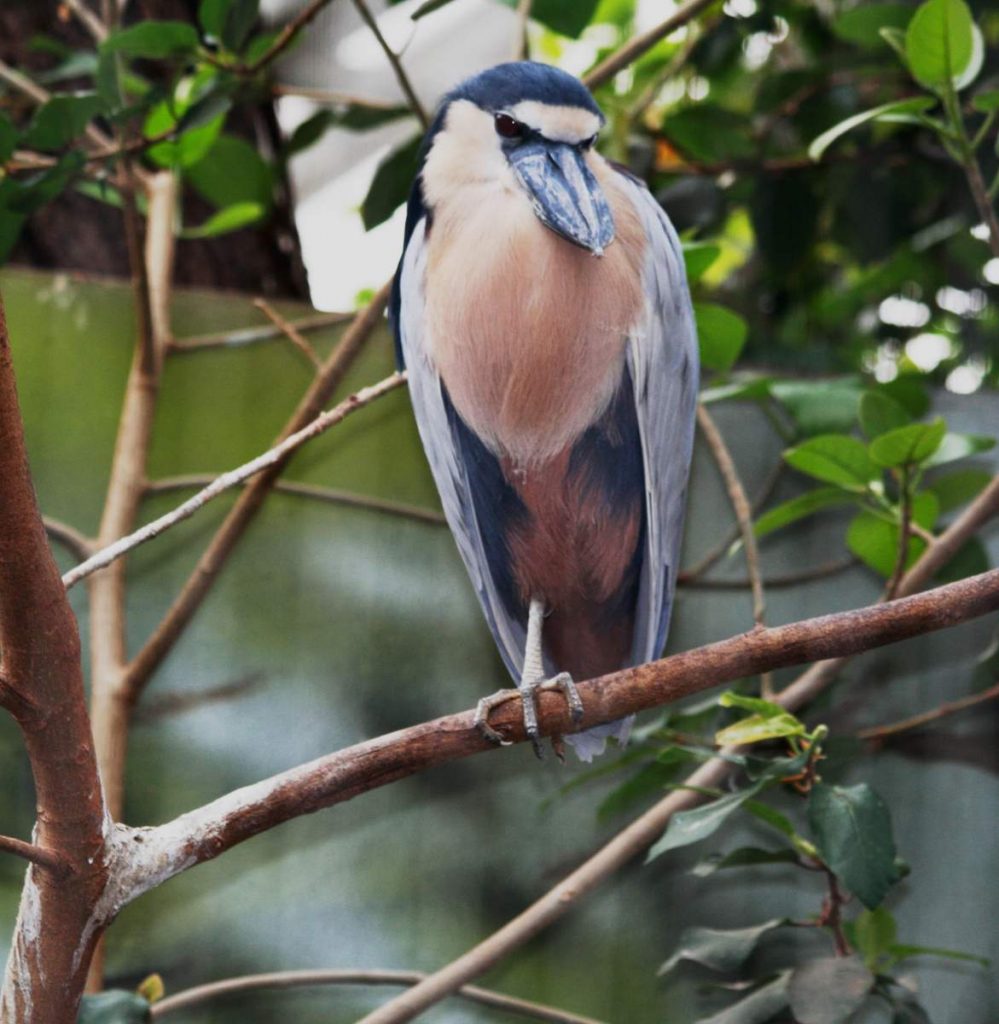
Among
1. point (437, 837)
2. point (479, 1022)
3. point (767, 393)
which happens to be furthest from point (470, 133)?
point (479, 1022)

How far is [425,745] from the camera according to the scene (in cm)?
83

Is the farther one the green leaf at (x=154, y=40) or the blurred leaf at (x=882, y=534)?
the blurred leaf at (x=882, y=534)

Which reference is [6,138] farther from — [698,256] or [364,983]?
A: [364,983]

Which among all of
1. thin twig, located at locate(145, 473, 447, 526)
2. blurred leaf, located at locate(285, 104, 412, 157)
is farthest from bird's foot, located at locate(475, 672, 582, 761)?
blurred leaf, located at locate(285, 104, 412, 157)

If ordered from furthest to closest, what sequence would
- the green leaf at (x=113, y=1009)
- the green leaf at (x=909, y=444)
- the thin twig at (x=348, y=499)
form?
the thin twig at (x=348, y=499), the green leaf at (x=909, y=444), the green leaf at (x=113, y=1009)

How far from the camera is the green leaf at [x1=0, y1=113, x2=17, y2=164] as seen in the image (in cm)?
117

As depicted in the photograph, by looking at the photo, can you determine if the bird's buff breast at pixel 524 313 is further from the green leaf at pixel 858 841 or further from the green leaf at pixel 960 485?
the green leaf at pixel 960 485

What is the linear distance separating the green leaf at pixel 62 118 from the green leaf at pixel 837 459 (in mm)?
734

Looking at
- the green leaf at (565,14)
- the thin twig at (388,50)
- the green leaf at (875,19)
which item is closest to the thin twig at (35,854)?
the thin twig at (388,50)

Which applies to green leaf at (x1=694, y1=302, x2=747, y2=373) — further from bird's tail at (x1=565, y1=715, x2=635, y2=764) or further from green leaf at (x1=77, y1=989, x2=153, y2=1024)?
green leaf at (x1=77, y1=989, x2=153, y2=1024)

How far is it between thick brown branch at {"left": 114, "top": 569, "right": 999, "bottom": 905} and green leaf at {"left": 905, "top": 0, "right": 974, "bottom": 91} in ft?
1.57

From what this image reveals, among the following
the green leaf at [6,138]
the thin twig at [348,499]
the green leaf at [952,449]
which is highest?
the green leaf at [6,138]

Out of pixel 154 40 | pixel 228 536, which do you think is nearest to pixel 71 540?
pixel 228 536

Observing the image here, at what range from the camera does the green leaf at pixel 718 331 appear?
1.21m
